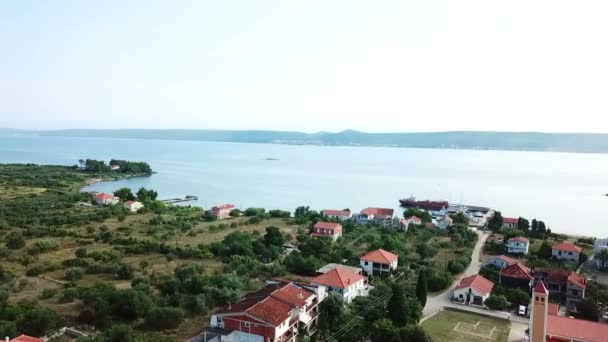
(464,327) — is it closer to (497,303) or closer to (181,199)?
(497,303)

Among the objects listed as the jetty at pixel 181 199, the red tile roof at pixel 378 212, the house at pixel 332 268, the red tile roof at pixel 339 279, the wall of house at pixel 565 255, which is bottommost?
the jetty at pixel 181 199

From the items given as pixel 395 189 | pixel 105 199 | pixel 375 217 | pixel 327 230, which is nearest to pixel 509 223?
pixel 375 217

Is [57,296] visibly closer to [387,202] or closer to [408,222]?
[408,222]

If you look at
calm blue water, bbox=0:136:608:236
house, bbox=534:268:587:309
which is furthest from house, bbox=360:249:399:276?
calm blue water, bbox=0:136:608:236

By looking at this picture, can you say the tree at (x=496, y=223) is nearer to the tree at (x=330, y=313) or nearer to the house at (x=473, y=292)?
the house at (x=473, y=292)

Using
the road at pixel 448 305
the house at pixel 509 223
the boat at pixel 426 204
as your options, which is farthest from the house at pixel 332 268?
the boat at pixel 426 204

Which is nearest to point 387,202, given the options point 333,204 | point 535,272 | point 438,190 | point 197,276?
point 333,204

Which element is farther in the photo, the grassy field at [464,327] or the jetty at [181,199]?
Answer: the jetty at [181,199]
